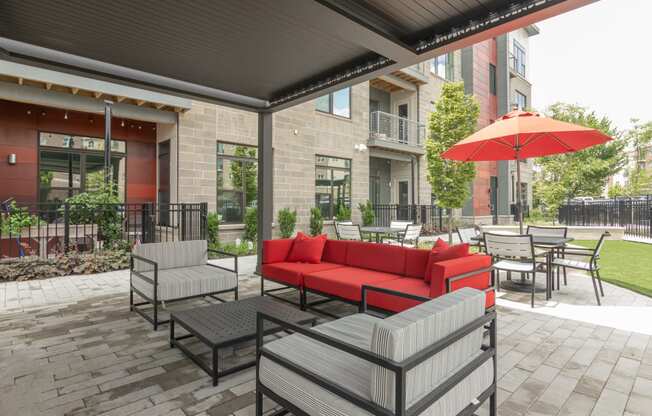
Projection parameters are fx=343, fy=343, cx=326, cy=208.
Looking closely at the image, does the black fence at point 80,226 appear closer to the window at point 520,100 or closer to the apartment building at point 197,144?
the apartment building at point 197,144

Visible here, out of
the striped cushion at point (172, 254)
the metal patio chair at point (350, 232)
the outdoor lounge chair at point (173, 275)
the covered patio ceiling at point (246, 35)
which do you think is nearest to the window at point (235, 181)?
the metal patio chair at point (350, 232)

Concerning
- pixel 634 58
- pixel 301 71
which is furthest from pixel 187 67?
pixel 634 58

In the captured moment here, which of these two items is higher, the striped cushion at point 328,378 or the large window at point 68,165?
the large window at point 68,165

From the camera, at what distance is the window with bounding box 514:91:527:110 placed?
69.4ft

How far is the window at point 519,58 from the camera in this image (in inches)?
A: 822

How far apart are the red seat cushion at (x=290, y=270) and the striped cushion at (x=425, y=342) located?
8.84 ft

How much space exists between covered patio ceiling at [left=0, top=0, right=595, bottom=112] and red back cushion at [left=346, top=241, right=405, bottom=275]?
232 centimetres

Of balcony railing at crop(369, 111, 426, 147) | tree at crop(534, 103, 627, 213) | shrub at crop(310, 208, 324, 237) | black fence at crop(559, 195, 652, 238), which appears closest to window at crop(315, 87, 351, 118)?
balcony railing at crop(369, 111, 426, 147)

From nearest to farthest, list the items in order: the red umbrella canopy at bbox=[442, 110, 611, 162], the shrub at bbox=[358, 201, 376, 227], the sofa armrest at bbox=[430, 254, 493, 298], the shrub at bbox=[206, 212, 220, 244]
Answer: the sofa armrest at bbox=[430, 254, 493, 298]
the red umbrella canopy at bbox=[442, 110, 611, 162]
the shrub at bbox=[206, 212, 220, 244]
the shrub at bbox=[358, 201, 376, 227]

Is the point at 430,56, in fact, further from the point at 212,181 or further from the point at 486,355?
the point at 212,181

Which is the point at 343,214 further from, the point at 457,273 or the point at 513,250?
the point at 457,273

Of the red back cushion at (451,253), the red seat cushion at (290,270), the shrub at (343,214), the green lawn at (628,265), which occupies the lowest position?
the green lawn at (628,265)

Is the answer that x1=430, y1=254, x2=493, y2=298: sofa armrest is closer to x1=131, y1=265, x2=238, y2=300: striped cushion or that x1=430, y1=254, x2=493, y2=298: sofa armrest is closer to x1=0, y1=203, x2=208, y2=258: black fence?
x1=131, y1=265, x2=238, y2=300: striped cushion

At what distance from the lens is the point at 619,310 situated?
14.4 feet
